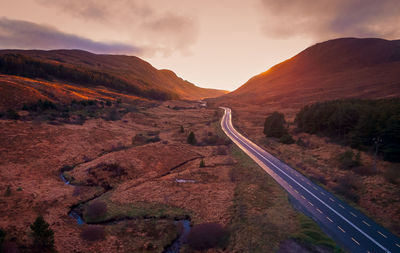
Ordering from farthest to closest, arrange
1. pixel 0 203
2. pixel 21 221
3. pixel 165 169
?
1. pixel 165 169
2. pixel 0 203
3. pixel 21 221

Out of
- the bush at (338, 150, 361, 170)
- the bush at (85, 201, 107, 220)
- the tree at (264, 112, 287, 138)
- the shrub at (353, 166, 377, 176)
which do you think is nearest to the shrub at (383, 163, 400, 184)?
the shrub at (353, 166, 377, 176)

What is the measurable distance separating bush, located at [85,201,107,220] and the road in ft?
88.2

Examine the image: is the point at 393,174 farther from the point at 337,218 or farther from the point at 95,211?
the point at 95,211

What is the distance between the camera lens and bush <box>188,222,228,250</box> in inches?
754

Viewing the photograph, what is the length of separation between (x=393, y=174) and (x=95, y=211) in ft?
149

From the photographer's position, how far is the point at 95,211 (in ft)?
79.0

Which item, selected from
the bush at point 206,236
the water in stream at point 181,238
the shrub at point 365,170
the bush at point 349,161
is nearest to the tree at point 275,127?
the bush at point 349,161

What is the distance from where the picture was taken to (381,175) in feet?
101

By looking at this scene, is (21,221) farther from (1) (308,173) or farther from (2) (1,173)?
(1) (308,173)

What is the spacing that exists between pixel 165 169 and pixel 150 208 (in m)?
14.6

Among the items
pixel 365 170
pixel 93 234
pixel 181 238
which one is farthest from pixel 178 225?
pixel 365 170

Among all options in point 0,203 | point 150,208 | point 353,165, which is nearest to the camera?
point 0,203

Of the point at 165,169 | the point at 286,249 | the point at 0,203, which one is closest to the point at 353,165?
the point at 286,249

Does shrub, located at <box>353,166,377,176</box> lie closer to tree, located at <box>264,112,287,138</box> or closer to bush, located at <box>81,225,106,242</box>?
A: tree, located at <box>264,112,287,138</box>
